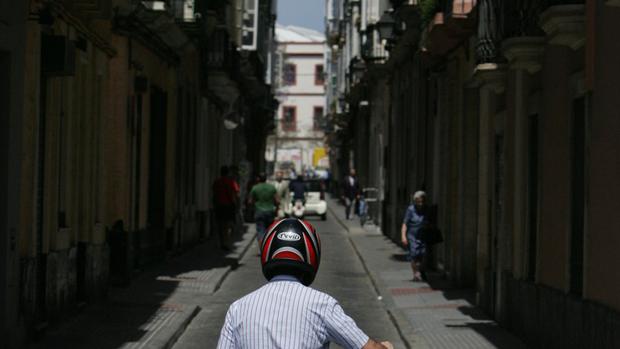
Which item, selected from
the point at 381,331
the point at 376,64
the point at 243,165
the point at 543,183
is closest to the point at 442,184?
the point at 381,331

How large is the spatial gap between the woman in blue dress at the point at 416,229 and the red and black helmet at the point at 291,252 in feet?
51.4

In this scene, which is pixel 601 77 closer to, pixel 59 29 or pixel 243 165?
pixel 59 29

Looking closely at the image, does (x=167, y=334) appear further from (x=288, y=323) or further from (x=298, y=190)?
(x=298, y=190)

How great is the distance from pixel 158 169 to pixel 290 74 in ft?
292

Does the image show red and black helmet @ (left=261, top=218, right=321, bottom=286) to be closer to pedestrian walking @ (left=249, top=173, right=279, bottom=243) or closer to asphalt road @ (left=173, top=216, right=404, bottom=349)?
asphalt road @ (left=173, top=216, right=404, bottom=349)

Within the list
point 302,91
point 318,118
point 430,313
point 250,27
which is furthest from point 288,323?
point 302,91

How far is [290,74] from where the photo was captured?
11381 cm

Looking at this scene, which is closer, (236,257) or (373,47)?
(236,257)

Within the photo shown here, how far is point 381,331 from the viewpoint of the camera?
1534 centimetres

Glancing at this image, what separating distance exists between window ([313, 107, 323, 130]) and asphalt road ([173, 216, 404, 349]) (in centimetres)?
7780

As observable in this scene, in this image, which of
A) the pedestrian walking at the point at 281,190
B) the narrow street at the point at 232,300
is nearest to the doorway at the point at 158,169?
the narrow street at the point at 232,300

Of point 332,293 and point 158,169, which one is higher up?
point 158,169

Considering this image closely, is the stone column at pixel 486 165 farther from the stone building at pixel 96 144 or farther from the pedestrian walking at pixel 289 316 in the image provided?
the pedestrian walking at pixel 289 316

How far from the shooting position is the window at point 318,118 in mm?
109975
